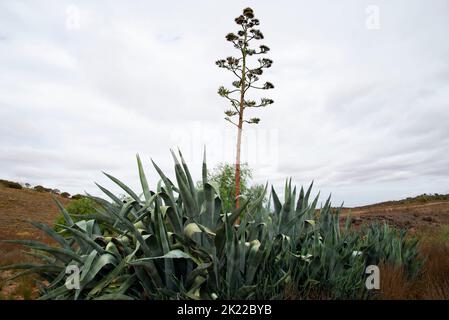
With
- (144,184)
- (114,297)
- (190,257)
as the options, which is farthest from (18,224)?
(190,257)

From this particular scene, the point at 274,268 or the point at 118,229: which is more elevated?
the point at 118,229

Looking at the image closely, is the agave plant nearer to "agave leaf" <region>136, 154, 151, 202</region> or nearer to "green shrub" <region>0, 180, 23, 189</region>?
"agave leaf" <region>136, 154, 151, 202</region>

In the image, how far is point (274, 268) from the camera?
12.8 ft

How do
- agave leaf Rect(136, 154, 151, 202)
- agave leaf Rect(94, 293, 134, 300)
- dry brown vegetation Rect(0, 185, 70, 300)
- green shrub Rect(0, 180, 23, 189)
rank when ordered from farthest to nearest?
green shrub Rect(0, 180, 23, 189) → dry brown vegetation Rect(0, 185, 70, 300) → agave leaf Rect(136, 154, 151, 202) → agave leaf Rect(94, 293, 134, 300)

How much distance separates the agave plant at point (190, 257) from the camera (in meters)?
3.53

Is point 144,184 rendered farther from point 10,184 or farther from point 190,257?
point 10,184

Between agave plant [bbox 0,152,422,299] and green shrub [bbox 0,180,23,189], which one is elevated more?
green shrub [bbox 0,180,23,189]

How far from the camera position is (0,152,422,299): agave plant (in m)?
3.53

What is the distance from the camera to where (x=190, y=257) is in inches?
135

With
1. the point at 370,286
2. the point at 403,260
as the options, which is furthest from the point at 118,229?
the point at 403,260

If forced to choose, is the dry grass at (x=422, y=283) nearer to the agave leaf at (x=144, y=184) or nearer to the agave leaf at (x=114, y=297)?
the agave leaf at (x=114, y=297)

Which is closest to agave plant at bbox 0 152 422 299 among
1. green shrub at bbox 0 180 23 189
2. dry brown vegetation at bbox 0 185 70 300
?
dry brown vegetation at bbox 0 185 70 300
